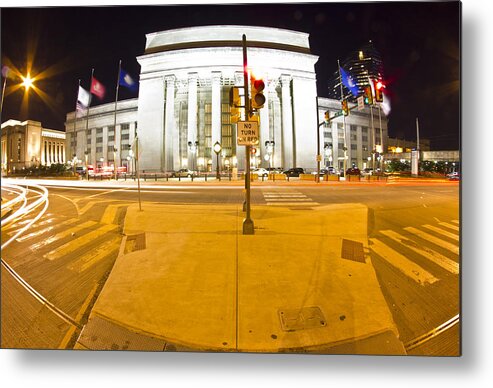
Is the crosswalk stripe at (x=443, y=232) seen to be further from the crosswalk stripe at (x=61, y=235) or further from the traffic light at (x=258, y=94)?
the crosswalk stripe at (x=61, y=235)

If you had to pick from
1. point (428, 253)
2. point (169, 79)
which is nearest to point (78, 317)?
point (428, 253)

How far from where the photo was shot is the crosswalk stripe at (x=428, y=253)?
4348 millimetres

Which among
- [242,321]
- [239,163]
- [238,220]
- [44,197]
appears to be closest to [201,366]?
[242,321]

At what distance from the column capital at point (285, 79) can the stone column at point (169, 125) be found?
1358 centimetres

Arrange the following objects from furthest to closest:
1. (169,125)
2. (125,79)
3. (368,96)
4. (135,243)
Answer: (169,125) < (368,96) < (125,79) < (135,243)

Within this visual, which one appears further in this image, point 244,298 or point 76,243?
point 76,243

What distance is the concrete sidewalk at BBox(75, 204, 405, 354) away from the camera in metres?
2.84

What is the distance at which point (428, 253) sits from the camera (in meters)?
4.95

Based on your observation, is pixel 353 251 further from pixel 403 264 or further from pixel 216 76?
pixel 216 76

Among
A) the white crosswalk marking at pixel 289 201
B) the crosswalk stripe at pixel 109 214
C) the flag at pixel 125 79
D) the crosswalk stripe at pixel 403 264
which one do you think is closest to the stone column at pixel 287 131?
the white crosswalk marking at pixel 289 201

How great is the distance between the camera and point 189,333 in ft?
9.39

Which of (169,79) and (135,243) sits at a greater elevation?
(169,79)

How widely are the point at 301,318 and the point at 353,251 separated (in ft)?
7.42

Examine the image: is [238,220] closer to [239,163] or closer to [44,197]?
[44,197]
